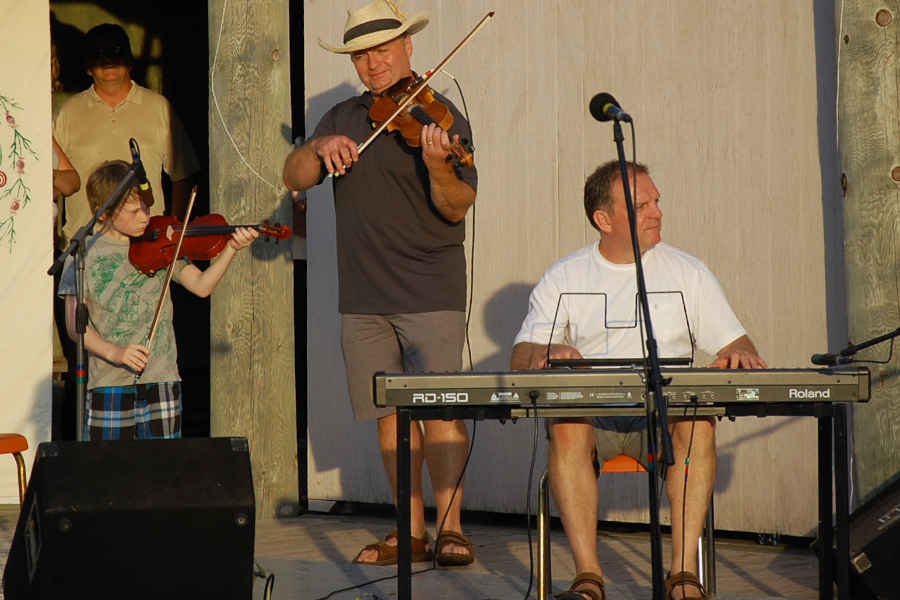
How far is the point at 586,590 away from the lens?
302cm

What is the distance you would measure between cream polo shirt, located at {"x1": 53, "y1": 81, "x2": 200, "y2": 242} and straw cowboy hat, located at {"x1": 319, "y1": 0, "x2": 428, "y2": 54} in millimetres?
1800

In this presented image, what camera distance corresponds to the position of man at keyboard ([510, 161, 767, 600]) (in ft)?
10.3

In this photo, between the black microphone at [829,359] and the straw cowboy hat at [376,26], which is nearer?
the black microphone at [829,359]

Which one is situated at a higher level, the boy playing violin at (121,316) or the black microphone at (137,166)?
the black microphone at (137,166)

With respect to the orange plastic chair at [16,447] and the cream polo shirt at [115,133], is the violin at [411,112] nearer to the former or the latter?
the orange plastic chair at [16,447]

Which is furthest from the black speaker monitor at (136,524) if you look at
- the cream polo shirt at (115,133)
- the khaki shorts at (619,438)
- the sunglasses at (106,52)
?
the sunglasses at (106,52)

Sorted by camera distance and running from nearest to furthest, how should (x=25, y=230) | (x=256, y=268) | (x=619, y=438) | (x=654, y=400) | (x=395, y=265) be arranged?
(x=654, y=400) < (x=619, y=438) < (x=395, y=265) < (x=256, y=268) < (x=25, y=230)

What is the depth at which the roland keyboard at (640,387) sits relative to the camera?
8.63 feet

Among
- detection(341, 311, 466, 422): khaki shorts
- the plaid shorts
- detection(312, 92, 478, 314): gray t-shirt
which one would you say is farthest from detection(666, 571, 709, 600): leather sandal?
the plaid shorts

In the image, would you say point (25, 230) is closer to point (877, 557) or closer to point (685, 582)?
point (685, 582)

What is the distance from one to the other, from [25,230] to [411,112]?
215cm

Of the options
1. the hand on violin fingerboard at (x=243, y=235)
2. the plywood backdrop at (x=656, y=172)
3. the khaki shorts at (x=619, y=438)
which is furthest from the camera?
the plywood backdrop at (x=656, y=172)

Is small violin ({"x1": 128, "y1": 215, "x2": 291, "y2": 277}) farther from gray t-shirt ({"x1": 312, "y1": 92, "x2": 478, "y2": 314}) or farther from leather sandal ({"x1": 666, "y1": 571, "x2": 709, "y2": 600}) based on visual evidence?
leather sandal ({"x1": 666, "y1": 571, "x2": 709, "y2": 600})

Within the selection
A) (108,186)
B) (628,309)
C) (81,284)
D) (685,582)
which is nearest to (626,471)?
(685,582)
